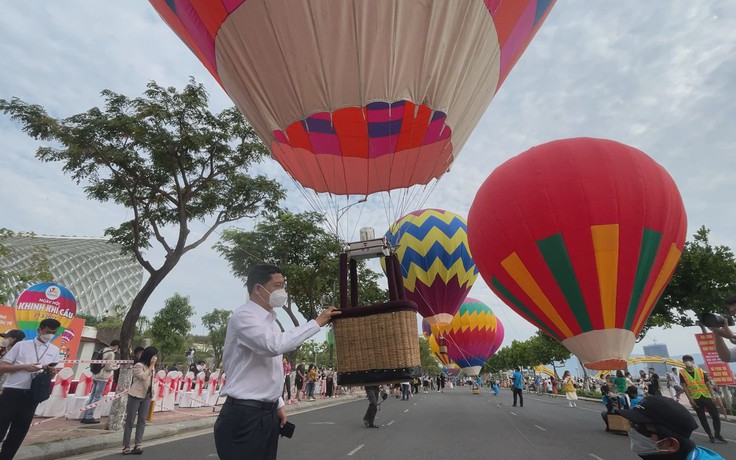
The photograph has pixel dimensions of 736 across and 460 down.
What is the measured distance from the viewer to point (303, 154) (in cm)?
791

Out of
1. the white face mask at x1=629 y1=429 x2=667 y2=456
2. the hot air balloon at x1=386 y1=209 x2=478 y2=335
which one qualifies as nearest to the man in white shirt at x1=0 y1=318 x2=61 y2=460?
the white face mask at x1=629 y1=429 x2=667 y2=456

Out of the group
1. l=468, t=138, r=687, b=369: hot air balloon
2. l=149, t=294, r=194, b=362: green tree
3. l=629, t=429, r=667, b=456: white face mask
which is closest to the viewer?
l=629, t=429, r=667, b=456: white face mask

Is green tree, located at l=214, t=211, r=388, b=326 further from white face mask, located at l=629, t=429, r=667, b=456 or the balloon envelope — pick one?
white face mask, located at l=629, t=429, r=667, b=456

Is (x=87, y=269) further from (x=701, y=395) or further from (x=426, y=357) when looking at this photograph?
(x=701, y=395)

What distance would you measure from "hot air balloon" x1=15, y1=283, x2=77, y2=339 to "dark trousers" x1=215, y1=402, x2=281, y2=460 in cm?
1963

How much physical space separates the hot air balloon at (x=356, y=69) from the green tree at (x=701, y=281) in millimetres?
17978

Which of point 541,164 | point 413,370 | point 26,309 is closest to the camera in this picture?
point 413,370

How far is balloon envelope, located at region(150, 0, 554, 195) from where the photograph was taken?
6.08m

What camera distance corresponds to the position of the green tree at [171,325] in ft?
197

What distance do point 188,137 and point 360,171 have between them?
5981 mm

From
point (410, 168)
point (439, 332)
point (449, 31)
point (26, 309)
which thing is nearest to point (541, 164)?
point (410, 168)

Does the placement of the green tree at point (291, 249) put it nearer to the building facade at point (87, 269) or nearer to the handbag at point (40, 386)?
the handbag at point (40, 386)

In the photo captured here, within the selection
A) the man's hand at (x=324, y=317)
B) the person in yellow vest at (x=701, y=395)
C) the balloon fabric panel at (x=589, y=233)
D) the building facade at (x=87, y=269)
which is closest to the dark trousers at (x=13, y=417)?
the man's hand at (x=324, y=317)

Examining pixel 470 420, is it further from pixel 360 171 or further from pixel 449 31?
pixel 449 31
